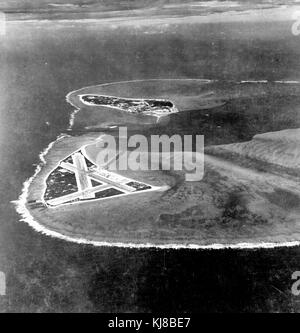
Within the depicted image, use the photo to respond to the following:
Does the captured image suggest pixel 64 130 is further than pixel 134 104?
No

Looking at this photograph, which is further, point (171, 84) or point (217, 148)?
point (171, 84)

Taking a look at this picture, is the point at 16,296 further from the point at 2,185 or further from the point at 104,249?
the point at 2,185

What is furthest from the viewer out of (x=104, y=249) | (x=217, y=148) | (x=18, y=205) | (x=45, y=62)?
(x=45, y=62)

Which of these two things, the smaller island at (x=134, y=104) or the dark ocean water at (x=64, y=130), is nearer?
the dark ocean water at (x=64, y=130)

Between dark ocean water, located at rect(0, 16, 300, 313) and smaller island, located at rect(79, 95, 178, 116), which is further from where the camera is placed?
smaller island, located at rect(79, 95, 178, 116)

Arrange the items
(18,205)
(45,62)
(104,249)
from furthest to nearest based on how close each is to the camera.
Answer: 1. (45,62)
2. (18,205)
3. (104,249)

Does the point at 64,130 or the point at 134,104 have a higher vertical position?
the point at 134,104

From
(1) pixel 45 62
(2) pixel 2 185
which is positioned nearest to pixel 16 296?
(2) pixel 2 185
